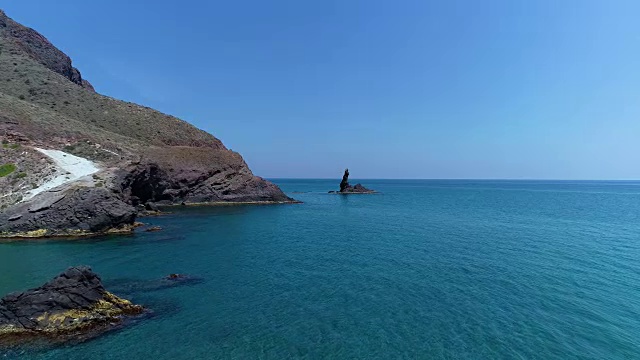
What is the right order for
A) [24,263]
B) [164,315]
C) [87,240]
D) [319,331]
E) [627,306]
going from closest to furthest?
[319,331], [164,315], [627,306], [24,263], [87,240]

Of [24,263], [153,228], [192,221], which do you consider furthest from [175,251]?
[192,221]

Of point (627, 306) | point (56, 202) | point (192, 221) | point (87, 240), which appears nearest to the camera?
point (627, 306)

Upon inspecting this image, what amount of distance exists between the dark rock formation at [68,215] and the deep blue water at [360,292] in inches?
161

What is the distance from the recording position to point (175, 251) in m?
37.2

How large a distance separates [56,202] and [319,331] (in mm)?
40901

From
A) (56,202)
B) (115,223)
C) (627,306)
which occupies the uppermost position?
(56,202)

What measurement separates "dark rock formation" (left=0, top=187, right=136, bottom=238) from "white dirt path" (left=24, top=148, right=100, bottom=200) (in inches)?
81.3

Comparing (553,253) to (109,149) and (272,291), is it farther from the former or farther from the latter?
(109,149)

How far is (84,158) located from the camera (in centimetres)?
5822

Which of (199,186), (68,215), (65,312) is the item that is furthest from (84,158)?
(65,312)

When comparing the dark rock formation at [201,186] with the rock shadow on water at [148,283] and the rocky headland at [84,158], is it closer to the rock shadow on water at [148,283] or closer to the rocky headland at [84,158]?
the rocky headland at [84,158]

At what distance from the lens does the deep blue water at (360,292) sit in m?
17.5

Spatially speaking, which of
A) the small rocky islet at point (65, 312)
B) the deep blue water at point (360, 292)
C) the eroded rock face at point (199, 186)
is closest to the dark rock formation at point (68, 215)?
the deep blue water at point (360, 292)

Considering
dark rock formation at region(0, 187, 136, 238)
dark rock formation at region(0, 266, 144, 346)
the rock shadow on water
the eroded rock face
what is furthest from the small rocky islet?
the eroded rock face
